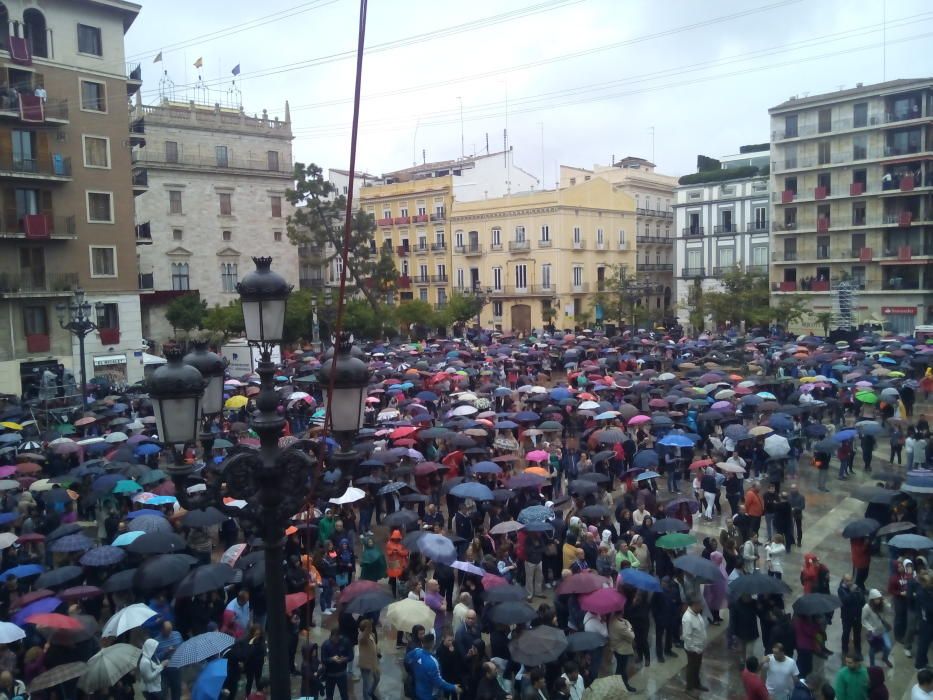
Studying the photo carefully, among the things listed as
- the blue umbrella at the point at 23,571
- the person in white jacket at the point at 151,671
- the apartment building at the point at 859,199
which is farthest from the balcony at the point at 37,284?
the apartment building at the point at 859,199

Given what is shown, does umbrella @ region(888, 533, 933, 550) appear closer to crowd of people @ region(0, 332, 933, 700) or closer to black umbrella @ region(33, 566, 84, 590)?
crowd of people @ region(0, 332, 933, 700)

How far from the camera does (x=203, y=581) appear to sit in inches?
367

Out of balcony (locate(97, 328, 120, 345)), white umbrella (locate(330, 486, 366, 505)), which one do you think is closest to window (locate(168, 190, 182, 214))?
balcony (locate(97, 328, 120, 345))

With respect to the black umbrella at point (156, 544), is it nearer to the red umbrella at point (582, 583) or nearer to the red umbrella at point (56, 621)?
the red umbrella at point (56, 621)

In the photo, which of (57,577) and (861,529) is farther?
(861,529)

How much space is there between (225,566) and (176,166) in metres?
44.2

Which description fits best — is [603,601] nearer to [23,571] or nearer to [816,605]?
[816,605]

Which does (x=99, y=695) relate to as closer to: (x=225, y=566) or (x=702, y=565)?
(x=225, y=566)

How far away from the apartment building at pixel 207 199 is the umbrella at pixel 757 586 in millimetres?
42230

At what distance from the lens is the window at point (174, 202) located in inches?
1930

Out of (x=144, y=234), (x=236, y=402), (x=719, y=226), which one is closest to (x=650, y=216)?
(x=719, y=226)

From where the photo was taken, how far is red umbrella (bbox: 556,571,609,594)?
9.01 metres

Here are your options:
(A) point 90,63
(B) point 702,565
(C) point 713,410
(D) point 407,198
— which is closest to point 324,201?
(A) point 90,63

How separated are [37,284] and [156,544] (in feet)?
85.8
